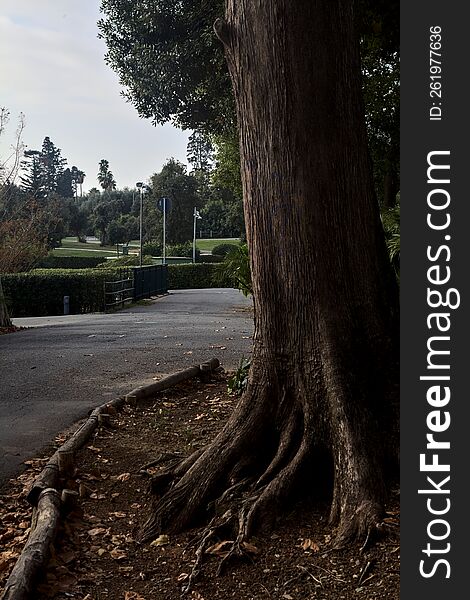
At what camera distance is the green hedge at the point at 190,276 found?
38.5m

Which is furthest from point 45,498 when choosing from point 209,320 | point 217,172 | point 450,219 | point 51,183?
point 51,183

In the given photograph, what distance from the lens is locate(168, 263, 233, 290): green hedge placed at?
38.5 meters

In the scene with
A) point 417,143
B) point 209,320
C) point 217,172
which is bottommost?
point 209,320

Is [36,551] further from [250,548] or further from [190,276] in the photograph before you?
[190,276]

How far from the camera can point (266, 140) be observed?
4.03 metres

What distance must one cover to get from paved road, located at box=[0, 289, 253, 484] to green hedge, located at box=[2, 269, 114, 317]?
26.8ft

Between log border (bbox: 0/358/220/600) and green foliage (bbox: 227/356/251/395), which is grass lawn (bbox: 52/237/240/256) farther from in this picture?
log border (bbox: 0/358/220/600)

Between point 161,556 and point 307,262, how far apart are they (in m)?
1.69

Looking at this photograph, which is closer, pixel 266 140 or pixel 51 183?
pixel 266 140

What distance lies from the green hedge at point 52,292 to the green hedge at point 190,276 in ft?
39.8

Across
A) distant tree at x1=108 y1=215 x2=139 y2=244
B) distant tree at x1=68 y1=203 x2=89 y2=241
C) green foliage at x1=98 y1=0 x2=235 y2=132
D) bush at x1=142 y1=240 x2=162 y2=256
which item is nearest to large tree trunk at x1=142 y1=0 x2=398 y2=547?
green foliage at x1=98 y1=0 x2=235 y2=132

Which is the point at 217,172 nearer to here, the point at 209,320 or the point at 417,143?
the point at 209,320

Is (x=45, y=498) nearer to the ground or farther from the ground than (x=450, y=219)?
nearer to the ground

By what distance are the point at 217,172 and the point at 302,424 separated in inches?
856
